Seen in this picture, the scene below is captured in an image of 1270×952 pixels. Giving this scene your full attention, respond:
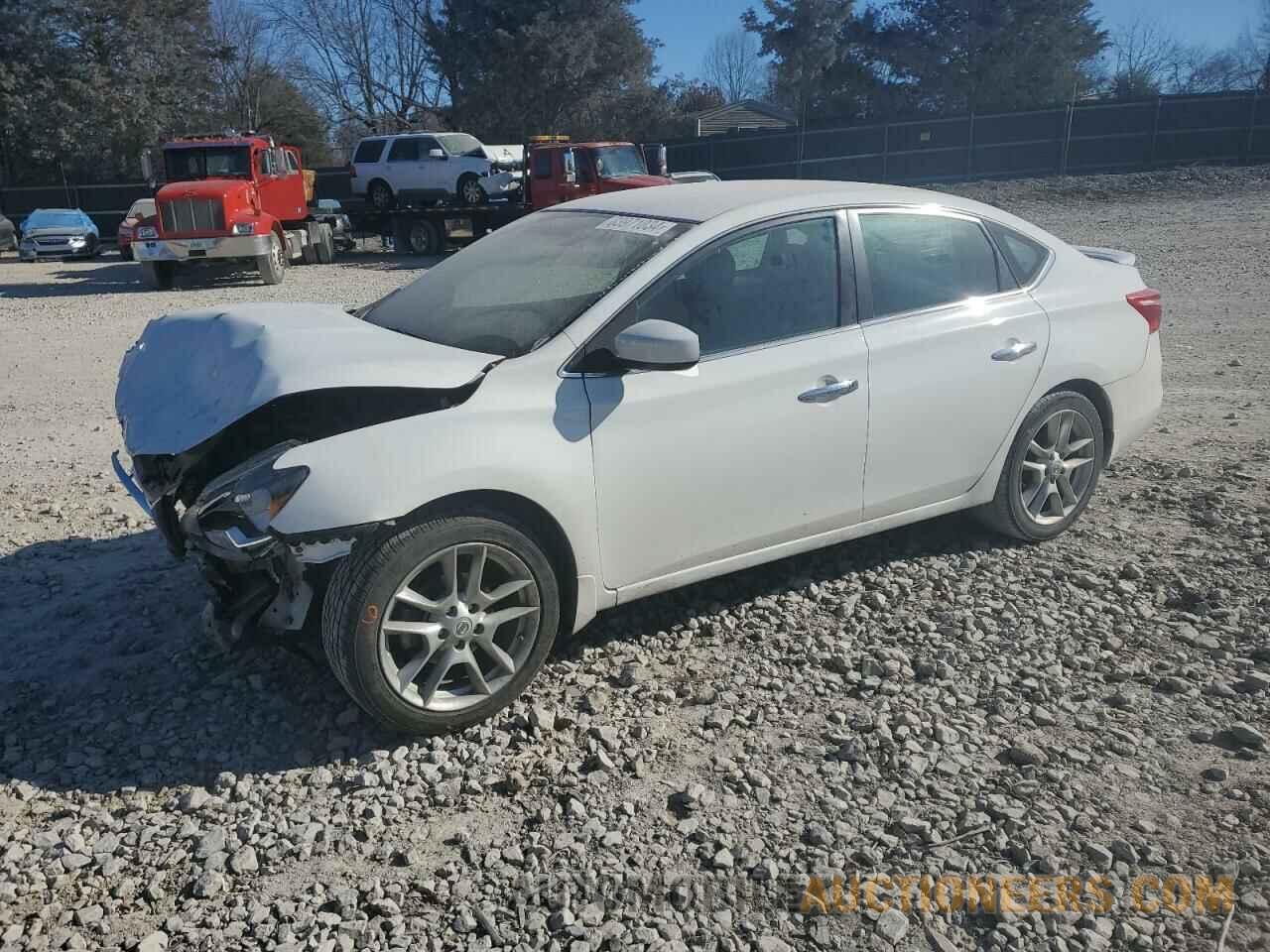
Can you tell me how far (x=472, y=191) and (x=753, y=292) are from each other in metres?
23.5

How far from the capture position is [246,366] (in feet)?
12.0

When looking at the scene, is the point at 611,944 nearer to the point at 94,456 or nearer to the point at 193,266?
the point at 94,456

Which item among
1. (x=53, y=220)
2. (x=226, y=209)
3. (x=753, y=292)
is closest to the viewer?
(x=753, y=292)

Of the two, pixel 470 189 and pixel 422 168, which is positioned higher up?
pixel 422 168

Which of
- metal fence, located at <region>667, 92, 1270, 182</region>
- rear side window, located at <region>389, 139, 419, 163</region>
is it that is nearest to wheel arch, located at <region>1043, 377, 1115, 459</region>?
rear side window, located at <region>389, 139, 419, 163</region>

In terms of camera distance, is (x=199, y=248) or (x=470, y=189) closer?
(x=199, y=248)

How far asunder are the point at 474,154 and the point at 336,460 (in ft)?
82.6

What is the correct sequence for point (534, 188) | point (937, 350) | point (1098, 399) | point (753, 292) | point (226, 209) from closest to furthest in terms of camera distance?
point (753, 292), point (937, 350), point (1098, 399), point (226, 209), point (534, 188)

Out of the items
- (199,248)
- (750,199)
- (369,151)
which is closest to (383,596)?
(750,199)

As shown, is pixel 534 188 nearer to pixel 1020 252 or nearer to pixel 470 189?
pixel 470 189

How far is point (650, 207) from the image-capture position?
449cm

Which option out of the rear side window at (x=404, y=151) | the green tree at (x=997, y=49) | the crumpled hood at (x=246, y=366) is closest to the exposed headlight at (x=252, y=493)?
the crumpled hood at (x=246, y=366)

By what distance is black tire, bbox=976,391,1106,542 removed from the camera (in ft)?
16.1

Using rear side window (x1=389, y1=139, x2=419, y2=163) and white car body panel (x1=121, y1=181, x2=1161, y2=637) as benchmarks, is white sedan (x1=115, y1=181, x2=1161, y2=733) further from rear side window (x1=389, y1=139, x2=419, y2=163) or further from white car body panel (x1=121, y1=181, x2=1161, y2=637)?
rear side window (x1=389, y1=139, x2=419, y2=163)
